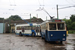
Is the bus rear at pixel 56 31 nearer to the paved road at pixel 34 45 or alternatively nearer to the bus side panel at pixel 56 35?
the bus side panel at pixel 56 35

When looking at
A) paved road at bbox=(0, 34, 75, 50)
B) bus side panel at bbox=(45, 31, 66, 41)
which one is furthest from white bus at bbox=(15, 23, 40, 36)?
bus side panel at bbox=(45, 31, 66, 41)

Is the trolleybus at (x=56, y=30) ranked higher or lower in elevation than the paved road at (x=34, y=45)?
higher

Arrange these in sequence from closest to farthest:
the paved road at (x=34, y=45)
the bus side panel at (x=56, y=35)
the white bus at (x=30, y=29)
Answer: the paved road at (x=34, y=45) → the bus side panel at (x=56, y=35) → the white bus at (x=30, y=29)

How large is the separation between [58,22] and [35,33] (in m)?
12.7

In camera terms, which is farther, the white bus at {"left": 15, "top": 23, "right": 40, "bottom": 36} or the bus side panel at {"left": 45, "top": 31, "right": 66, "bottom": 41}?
the white bus at {"left": 15, "top": 23, "right": 40, "bottom": 36}

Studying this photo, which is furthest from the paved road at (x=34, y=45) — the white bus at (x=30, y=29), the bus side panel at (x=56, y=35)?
the white bus at (x=30, y=29)

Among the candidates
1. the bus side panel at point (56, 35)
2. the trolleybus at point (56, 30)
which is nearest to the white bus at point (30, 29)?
the trolleybus at point (56, 30)

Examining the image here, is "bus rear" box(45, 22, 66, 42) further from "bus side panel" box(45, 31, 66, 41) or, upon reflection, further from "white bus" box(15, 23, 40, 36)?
"white bus" box(15, 23, 40, 36)

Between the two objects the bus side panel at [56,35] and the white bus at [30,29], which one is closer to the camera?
the bus side panel at [56,35]

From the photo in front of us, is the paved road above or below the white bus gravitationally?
below

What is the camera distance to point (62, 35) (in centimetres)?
1430

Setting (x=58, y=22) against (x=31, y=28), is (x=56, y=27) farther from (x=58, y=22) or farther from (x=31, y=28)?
(x=31, y=28)

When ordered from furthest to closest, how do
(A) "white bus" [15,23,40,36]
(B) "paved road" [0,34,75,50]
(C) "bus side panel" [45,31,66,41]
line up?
(A) "white bus" [15,23,40,36], (C) "bus side panel" [45,31,66,41], (B) "paved road" [0,34,75,50]

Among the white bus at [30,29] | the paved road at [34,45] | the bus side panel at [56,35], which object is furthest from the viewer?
the white bus at [30,29]
